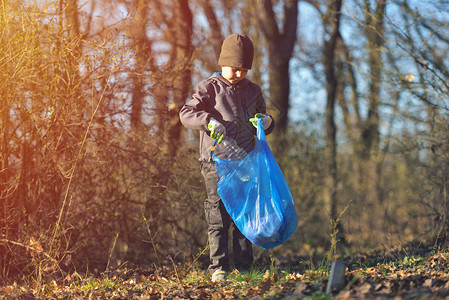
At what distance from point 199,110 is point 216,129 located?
0.39m

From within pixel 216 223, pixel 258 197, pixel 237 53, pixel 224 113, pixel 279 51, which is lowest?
pixel 216 223

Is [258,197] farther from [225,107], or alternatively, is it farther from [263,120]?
[225,107]

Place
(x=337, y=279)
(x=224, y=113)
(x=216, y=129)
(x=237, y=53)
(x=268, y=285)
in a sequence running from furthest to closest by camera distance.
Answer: (x=224, y=113)
(x=237, y=53)
(x=216, y=129)
(x=268, y=285)
(x=337, y=279)

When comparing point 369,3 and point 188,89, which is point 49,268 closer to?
point 188,89

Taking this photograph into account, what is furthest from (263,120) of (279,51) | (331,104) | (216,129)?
(331,104)

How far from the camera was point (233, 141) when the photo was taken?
4258mm

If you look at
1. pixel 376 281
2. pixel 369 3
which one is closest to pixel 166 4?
pixel 369 3

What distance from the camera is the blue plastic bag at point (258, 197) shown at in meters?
3.82

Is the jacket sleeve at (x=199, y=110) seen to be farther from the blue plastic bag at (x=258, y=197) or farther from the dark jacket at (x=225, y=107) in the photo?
the blue plastic bag at (x=258, y=197)

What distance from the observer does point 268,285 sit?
357cm

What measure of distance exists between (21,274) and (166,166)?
1736 millimetres

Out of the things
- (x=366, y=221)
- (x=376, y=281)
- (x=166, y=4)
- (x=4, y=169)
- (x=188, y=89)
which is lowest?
(x=366, y=221)

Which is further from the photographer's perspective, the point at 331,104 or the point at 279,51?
the point at 331,104

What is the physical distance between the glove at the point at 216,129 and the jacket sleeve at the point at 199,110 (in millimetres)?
74
